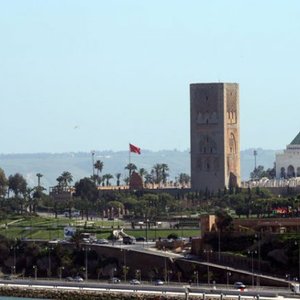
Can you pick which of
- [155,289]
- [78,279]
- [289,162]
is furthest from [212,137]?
[155,289]

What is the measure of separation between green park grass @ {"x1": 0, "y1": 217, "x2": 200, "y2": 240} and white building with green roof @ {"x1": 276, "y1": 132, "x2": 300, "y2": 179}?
2652 centimetres

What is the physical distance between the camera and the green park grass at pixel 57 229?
124375 mm

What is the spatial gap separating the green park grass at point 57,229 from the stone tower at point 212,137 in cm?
1413

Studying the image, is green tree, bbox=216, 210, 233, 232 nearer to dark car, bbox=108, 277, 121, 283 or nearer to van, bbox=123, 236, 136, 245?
van, bbox=123, 236, 136, 245

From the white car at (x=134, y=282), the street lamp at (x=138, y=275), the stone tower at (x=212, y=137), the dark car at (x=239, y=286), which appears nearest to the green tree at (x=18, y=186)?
the stone tower at (x=212, y=137)

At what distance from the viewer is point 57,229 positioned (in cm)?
12962

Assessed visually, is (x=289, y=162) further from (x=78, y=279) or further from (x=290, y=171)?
(x=78, y=279)

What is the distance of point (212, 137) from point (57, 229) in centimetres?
2547

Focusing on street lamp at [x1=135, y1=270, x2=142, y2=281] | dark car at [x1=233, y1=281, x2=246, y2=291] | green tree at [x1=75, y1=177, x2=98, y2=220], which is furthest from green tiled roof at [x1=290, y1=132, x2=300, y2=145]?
dark car at [x1=233, y1=281, x2=246, y2=291]

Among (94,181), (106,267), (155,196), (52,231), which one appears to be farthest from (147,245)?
(94,181)

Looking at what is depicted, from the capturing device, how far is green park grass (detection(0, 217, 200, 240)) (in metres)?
124

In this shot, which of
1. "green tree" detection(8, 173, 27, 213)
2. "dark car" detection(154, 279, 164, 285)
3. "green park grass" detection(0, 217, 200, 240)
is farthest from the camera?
A: "green tree" detection(8, 173, 27, 213)

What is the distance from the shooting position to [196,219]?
434 feet

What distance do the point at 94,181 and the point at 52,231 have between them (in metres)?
34.5
